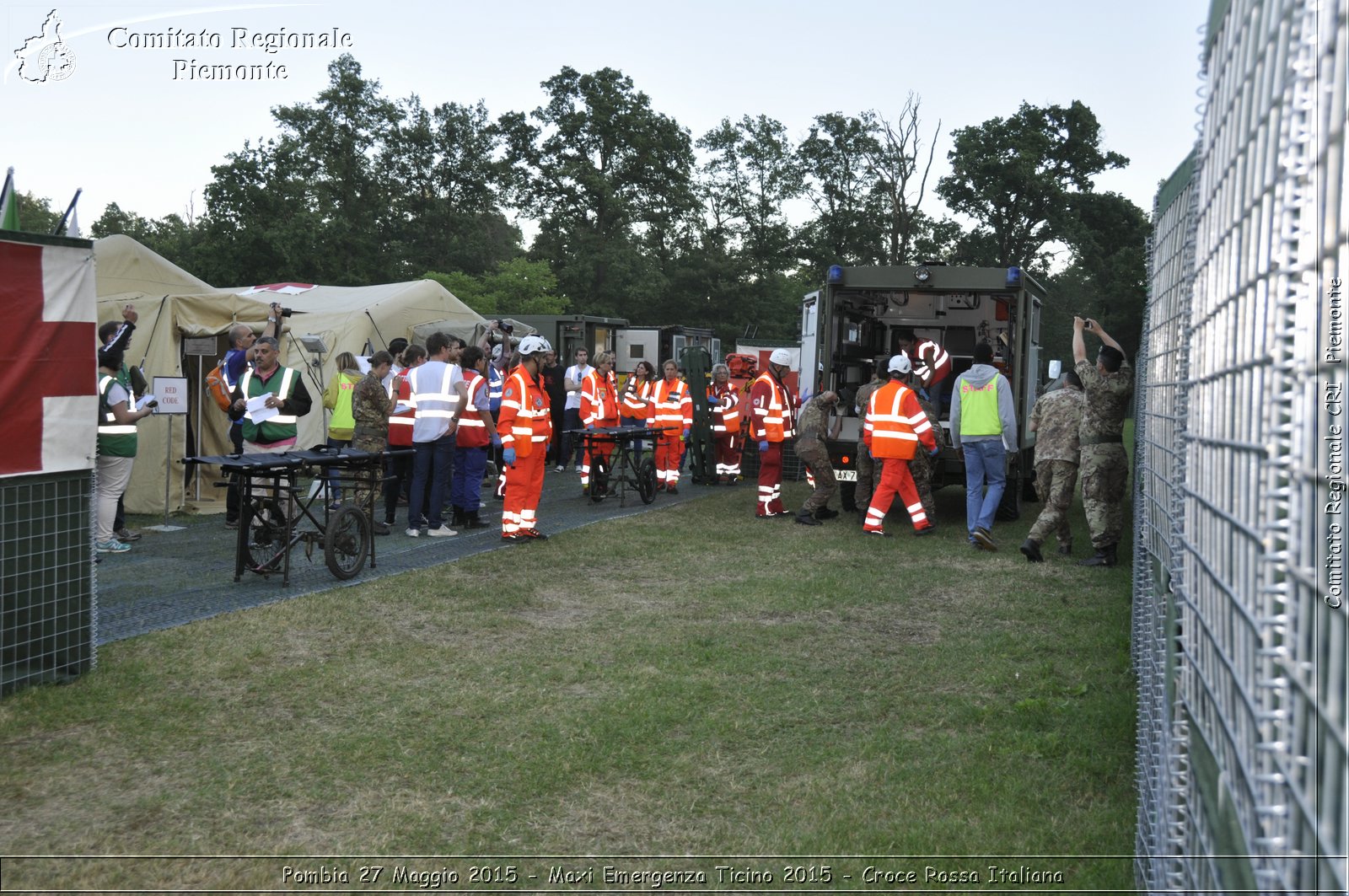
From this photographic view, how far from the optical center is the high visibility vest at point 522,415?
36.0 feet

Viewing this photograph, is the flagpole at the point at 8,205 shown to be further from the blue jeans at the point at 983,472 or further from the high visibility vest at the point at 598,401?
the high visibility vest at the point at 598,401

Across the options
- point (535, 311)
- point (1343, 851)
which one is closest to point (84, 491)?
point (1343, 851)

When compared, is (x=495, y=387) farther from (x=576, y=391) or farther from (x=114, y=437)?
(x=114, y=437)

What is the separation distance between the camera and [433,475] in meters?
12.0

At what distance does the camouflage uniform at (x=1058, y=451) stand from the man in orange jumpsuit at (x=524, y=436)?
4.78 metres

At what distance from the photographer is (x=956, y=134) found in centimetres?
5384

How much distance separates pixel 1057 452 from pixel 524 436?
16.6 ft

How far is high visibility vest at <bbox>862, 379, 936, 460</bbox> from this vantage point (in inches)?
470

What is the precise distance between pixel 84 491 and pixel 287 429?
442 centimetres

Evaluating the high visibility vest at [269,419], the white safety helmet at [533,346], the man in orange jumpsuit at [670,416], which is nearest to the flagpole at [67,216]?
the high visibility vest at [269,419]

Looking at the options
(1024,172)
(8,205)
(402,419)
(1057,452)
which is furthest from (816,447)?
(1024,172)

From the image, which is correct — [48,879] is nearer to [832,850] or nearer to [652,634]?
[832,850]

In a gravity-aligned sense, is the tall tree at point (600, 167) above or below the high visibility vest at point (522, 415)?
above

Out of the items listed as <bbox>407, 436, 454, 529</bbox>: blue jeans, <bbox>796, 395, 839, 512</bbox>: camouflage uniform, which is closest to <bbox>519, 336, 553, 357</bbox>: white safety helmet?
<bbox>407, 436, 454, 529</bbox>: blue jeans
